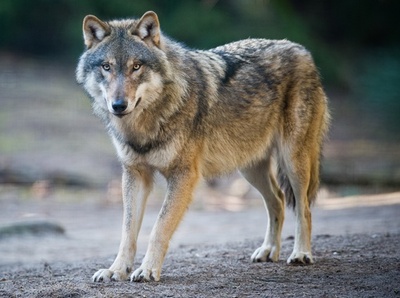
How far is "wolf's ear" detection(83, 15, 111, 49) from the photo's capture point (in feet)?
18.9

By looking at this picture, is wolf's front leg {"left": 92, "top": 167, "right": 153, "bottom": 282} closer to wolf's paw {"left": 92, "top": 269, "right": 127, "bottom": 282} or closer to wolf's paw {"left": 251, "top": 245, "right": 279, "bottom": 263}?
wolf's paw {"left": 92, "top": 269, "right": 127, "bottom": 282}

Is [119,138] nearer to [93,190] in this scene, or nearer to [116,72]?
[116,72]

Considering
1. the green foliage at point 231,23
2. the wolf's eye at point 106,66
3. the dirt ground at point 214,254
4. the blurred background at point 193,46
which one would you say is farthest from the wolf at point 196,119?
the green foliage at point 231,23

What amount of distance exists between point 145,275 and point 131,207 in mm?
642

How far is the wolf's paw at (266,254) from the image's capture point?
252 inches

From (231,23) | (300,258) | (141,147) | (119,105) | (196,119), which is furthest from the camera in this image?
(231,23)

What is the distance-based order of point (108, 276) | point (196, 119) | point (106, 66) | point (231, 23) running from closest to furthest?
point (108, 276), point (106, 66), point (196, 119), point (231, 23)

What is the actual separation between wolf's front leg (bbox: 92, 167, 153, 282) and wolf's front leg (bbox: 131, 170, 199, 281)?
0.70 feet

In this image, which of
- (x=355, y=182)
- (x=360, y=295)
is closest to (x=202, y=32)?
(x=355, y=182)

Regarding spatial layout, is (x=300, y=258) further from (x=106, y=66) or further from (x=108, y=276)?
(x=106, y=66)

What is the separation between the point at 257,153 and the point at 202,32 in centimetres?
1097

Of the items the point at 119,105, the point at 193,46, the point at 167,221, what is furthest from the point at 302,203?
the point at 193,46

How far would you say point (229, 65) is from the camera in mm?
6496

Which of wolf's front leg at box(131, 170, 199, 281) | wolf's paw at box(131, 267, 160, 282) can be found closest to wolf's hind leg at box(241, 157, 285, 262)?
wolf's front leg at box(131, 170, 199, 281)
